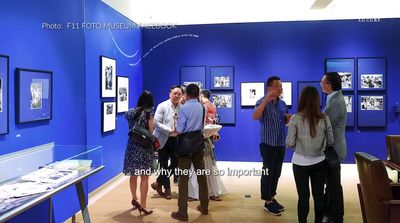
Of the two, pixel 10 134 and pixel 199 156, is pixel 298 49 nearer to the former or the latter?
pixel 199 156

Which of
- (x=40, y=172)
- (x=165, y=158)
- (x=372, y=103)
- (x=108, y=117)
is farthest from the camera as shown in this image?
(x=372, y=103)

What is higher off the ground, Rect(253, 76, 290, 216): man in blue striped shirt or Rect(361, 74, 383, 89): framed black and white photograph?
Rect(361, 74, 383, 89): framed black and white photograph

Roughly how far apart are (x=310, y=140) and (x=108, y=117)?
3261 mm

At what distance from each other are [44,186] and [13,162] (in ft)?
1.76

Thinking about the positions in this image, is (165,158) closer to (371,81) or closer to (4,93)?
(4,93)

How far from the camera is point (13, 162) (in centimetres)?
305

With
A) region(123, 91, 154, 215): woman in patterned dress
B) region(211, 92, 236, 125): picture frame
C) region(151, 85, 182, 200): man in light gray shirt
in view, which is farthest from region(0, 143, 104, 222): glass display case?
region(211, 92, 236, 125): picture frame

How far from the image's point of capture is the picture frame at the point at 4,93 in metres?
3.16

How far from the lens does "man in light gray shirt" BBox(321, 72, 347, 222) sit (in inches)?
144

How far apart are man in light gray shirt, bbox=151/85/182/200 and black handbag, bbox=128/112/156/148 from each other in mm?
353

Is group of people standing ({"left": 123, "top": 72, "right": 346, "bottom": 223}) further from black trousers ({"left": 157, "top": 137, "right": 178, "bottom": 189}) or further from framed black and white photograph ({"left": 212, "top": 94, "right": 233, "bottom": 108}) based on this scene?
framed black and white photograph ({"left": 212, "top": 94, "right": 233, "bottom": 108})

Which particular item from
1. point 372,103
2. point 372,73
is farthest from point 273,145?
point 372,73

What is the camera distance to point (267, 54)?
7191 millimetres

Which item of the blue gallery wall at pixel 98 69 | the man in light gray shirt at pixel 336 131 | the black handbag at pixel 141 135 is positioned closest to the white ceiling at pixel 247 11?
the blue gallery wall at pixel 98 69
